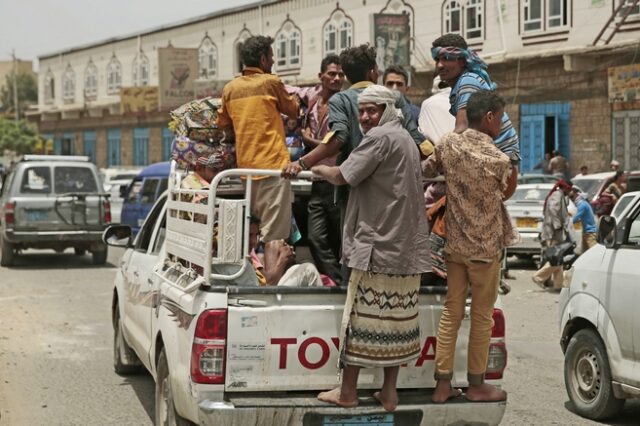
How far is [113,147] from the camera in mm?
56844

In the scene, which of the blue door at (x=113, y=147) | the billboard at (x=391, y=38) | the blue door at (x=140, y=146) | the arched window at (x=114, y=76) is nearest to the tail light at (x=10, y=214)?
the billboard at (x=391, y=38)

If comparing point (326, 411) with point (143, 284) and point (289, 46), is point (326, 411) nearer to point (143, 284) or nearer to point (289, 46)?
point (143, 284)

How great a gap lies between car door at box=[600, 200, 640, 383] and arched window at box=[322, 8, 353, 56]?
104 feet

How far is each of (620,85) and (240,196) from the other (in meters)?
22.4

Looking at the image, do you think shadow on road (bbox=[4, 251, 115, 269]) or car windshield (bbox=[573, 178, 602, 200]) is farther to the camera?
car windshield (bbox=[573, 178, 602, 200])

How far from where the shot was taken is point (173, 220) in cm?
600

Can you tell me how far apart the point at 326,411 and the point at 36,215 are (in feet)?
46.2

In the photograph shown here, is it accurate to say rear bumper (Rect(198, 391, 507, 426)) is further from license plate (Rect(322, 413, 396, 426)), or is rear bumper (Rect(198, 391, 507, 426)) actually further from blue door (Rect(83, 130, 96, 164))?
blue door (Rect(83, 130, 96, 164))

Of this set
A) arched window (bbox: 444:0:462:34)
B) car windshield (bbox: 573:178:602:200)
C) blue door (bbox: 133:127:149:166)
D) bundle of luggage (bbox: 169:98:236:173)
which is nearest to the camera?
bundle of luggage (bbox: 169:98:236:173)

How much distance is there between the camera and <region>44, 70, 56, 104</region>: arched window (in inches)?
2621

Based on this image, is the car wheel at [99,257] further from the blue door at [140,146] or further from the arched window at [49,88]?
the arched window at [49,88]

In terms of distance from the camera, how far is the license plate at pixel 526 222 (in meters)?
18.7

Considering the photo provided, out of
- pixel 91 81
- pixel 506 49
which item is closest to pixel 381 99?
pixel 506 49

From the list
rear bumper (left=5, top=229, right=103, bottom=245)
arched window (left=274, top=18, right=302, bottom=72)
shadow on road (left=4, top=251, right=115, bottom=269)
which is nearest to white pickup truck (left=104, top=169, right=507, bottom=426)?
rear bumper (left=5, top=229, right=103, bottom=245)
